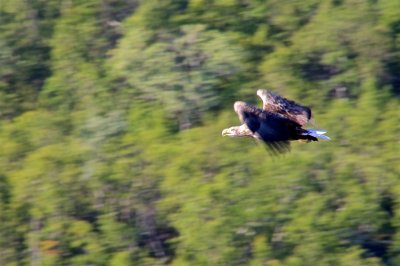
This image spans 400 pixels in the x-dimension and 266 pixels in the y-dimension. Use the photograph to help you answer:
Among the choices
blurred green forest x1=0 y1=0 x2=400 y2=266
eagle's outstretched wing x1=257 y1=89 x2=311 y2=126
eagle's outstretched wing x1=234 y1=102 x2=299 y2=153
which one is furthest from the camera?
blurred green forest x1=0 y1=0 x2=400 y2=266

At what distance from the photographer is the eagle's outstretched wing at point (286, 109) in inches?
573

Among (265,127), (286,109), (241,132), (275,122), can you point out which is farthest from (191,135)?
(265,127)

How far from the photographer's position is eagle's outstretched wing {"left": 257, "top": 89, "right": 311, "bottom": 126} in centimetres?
1456

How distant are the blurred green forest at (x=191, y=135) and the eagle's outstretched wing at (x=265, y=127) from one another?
14438 millimetres

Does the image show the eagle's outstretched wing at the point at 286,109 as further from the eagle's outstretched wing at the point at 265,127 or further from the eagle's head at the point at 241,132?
the eagle's head at the point at 241,132

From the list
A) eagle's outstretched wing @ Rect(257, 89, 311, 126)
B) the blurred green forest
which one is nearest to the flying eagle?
eagle's outstretched wing @ Rect(257, 89, 311, 126)

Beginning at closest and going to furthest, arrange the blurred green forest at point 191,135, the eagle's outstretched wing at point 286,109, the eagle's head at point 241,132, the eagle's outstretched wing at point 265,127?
the eagle's outstretched wing at point 265,127, the eagle's outstretched wing at point 286,109, the eagle's head at point 241,132, the blurred green forest at point 191,135

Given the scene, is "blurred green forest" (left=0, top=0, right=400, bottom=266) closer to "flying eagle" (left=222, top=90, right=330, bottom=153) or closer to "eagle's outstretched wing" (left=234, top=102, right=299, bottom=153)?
"flying eagle" (left=222, top=90, right=330, bottom=153)

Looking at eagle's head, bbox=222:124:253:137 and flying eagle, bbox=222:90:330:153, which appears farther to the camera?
eagle's head, bbox=222:124:253:137

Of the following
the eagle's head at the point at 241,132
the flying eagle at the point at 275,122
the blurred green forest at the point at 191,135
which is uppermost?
the flying eagle at the point at 275,122

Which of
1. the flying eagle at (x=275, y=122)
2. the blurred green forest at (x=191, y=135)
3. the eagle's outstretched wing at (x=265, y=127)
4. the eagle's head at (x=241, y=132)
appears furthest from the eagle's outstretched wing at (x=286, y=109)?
the blurred green forest at (x=191, y=135)

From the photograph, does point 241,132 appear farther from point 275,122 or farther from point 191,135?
point 191,135

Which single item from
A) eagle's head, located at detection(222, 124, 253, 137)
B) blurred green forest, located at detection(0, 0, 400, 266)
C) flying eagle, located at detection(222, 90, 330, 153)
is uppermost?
flying eagle, located at detection(222, 90, 330, 153)

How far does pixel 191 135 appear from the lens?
1358 inches
